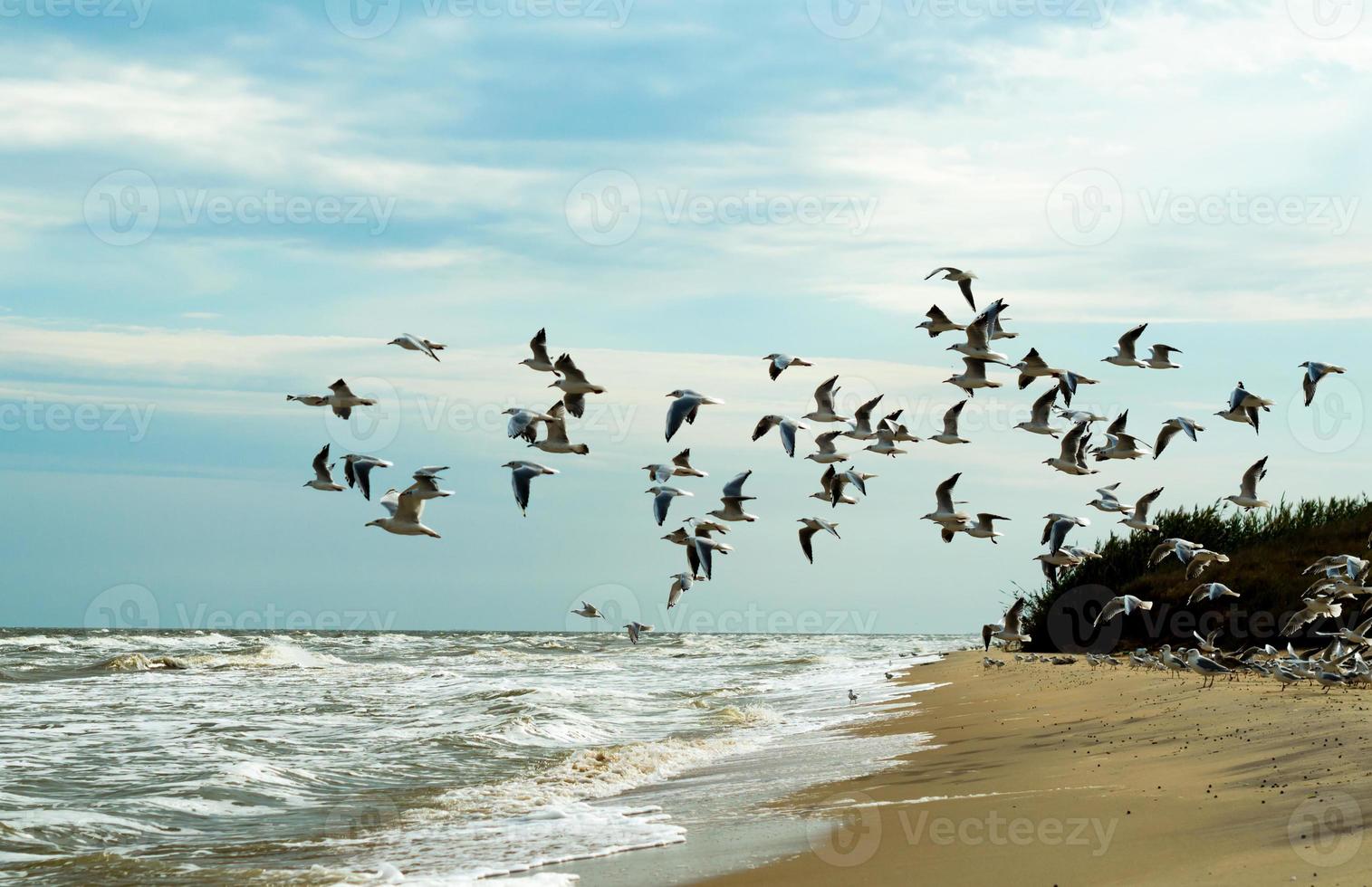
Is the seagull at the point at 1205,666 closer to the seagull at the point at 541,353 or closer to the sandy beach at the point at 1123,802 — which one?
the sandy beach at the point at 1123,802

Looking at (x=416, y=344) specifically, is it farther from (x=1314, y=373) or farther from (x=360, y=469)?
(x=1314, y=373)

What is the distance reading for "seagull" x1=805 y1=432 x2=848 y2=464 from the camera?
720 inches

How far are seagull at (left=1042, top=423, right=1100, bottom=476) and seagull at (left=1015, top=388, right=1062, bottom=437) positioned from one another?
32 centimetres

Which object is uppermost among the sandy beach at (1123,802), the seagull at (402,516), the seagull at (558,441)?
the seagull at (558,441)

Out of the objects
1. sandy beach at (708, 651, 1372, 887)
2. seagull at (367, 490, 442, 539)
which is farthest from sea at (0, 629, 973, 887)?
seagull at (367, 490, 442, 539)

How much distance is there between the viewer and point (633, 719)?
19125mm

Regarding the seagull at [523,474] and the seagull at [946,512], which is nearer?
the seagull at [523,474]

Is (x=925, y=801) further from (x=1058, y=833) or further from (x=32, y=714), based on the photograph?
(x=32, y=714)

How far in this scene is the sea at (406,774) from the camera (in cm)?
902

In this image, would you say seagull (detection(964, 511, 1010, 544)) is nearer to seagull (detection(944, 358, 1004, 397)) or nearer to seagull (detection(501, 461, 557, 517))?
seagull (detection(944, 358, 1004, 397))

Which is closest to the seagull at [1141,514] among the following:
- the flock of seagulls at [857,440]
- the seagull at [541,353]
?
the flock of seagulls at [857,440]

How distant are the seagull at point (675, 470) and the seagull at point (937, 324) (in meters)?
4.07

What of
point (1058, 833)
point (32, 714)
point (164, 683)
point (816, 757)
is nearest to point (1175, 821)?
point (1058, 833)

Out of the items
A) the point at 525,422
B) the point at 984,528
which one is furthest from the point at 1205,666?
the point at 525,422
